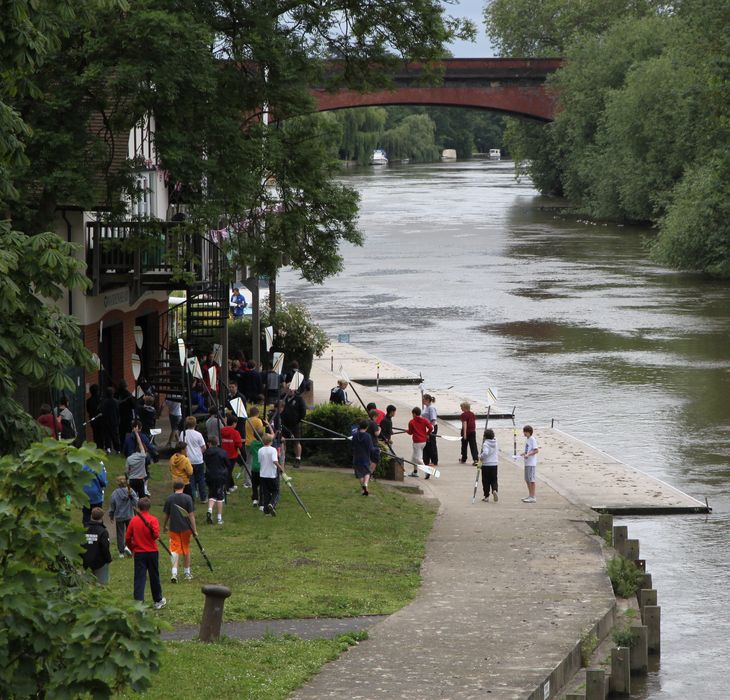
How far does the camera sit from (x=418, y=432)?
26.1m

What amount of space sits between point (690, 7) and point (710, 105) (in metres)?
9.76

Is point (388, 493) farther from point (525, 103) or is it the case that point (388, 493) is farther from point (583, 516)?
point (525, 103)

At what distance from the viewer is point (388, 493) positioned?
939 inches

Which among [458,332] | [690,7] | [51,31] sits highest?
[690,7]

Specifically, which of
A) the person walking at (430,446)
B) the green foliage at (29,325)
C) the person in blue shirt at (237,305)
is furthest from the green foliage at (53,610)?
the person in blue shirt at (237,305)

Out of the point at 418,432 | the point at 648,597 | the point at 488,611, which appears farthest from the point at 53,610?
the point at 418,432

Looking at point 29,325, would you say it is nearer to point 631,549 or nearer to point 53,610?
point 53,610

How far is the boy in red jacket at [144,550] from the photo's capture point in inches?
597

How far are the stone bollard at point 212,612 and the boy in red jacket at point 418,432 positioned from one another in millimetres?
11950

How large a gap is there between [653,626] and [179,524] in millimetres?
5670

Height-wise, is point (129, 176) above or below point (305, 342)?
above

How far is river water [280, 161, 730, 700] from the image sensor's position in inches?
816

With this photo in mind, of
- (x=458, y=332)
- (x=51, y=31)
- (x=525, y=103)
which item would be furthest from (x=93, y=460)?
(x=525, y=103)

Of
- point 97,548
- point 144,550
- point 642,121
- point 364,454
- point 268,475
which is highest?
point 642,121
